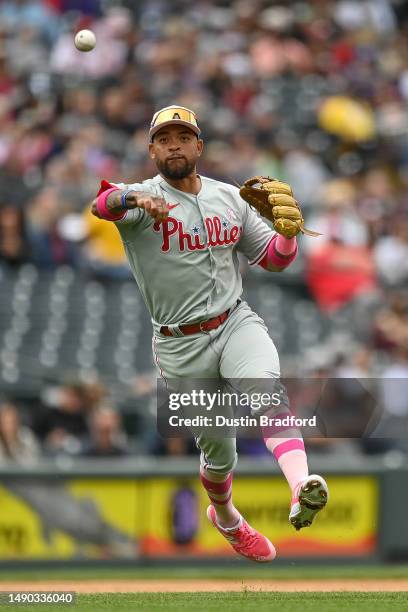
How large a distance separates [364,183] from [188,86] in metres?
2.07

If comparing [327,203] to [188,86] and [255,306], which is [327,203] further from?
[188,86]

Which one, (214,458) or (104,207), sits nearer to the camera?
(104,207)

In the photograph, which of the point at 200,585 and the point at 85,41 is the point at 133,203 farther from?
the point at 200,585

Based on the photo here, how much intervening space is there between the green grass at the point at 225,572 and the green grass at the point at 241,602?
2.48 metres

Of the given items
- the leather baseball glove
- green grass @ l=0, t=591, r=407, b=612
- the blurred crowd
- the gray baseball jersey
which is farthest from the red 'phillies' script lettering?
the blurred crowd

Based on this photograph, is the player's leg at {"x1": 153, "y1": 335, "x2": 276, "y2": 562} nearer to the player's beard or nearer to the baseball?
the player's beard

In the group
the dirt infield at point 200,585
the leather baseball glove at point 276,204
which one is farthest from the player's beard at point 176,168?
the dirt infield at point 200,585

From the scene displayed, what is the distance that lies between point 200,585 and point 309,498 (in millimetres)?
3302

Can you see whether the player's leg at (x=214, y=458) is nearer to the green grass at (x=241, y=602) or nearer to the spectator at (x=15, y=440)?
the green grass at (x=241, y=602)

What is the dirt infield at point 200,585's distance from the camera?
8492 mm

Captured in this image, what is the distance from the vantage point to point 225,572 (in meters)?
10.3

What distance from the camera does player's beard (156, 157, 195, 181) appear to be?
257 inches

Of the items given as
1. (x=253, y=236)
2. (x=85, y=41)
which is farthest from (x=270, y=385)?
(x=85, y=41)

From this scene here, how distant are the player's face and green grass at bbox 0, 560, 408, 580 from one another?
4.15 meters
